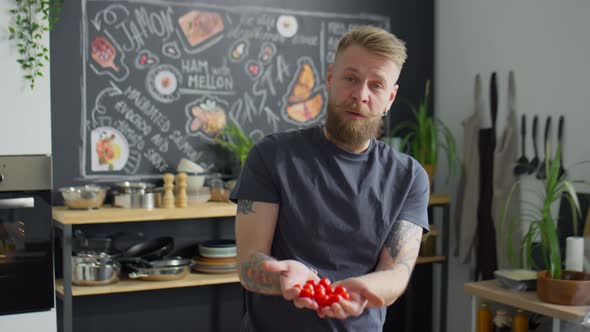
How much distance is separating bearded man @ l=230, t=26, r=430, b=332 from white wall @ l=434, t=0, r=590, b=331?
189 cm

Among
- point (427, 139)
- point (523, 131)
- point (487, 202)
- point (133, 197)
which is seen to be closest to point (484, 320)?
point (487, 202)

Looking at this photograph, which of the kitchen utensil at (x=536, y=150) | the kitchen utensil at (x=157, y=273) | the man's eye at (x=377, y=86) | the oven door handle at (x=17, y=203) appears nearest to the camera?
the man's eye at (x=377, y=86)

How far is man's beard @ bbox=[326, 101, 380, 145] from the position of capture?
1596 millimetres

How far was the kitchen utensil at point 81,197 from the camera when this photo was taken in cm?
314

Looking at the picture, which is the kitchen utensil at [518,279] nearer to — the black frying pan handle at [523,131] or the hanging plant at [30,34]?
the black frying pan handle at [523,131]

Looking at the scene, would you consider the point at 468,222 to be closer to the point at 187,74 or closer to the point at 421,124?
the point at 421,124

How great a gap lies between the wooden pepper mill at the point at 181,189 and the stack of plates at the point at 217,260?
261mm

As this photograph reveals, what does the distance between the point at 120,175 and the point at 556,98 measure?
7.46ft

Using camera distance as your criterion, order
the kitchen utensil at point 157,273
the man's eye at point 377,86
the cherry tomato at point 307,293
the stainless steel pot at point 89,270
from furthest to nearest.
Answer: the kitchen utensil at point 157,273 → the stainless steel pot at point 89,270 → the man's eye at point 377,86 → the cherry tomato at point 307,293

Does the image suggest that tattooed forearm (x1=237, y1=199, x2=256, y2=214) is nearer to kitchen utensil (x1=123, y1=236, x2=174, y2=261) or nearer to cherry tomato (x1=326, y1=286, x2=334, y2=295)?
cherry tomato (x1=326, y1=286, x2=334, y2=295)

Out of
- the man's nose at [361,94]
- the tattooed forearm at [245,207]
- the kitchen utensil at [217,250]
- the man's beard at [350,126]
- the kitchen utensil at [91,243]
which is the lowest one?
the kitchen utensil at [217,250]

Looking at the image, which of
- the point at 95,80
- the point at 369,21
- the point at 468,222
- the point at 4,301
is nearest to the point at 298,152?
the point at 4,301

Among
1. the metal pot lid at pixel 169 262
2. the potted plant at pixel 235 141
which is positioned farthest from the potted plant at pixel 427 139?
the metal pot lid at pixel 169 262

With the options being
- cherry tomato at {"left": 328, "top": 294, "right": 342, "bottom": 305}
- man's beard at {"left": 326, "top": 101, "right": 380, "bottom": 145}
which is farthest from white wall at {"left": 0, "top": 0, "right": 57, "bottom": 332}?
cherry tomato at {"left": 328, "top": 294, "right": 342, "bottom": 305}
